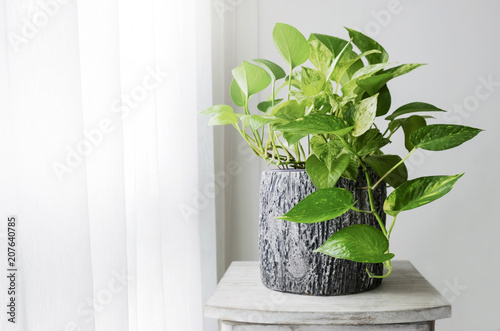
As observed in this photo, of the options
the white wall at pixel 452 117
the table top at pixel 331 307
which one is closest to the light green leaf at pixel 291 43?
the table top at pixel 331 307

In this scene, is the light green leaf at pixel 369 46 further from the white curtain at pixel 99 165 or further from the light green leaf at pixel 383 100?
the white curtain at pixel 99 165

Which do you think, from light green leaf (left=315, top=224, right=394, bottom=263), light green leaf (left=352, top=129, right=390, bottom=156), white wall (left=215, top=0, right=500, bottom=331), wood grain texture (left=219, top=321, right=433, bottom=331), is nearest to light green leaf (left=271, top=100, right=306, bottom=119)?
light green leaf (left=352, top=129, right=390, bottom=156)

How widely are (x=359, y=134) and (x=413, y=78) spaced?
81 centimetres

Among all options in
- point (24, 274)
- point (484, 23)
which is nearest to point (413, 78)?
point (484, 23)

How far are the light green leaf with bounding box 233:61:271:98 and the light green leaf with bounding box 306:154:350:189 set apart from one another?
180 mm

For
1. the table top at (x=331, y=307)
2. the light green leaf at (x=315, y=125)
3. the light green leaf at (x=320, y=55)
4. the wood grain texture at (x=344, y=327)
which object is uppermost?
the light green leaf at (x=320, y=55)

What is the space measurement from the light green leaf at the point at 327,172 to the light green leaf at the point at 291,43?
18cm

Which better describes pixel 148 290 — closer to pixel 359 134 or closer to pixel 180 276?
pixel 180 276

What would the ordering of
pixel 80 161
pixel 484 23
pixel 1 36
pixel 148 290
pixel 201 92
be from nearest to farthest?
pixel 1 36 → pixel 80 161 → pixel 148 290 → pixel 201 92 → pixel 484 23

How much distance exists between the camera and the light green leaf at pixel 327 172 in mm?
705

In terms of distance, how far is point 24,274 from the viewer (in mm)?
560

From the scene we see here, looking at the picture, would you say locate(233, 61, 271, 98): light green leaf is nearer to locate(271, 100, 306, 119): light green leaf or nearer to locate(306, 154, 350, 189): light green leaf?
locate(271, 100, 306, 119): light green leaf

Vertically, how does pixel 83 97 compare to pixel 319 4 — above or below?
below

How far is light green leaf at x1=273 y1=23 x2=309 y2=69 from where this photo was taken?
0.75 metres
